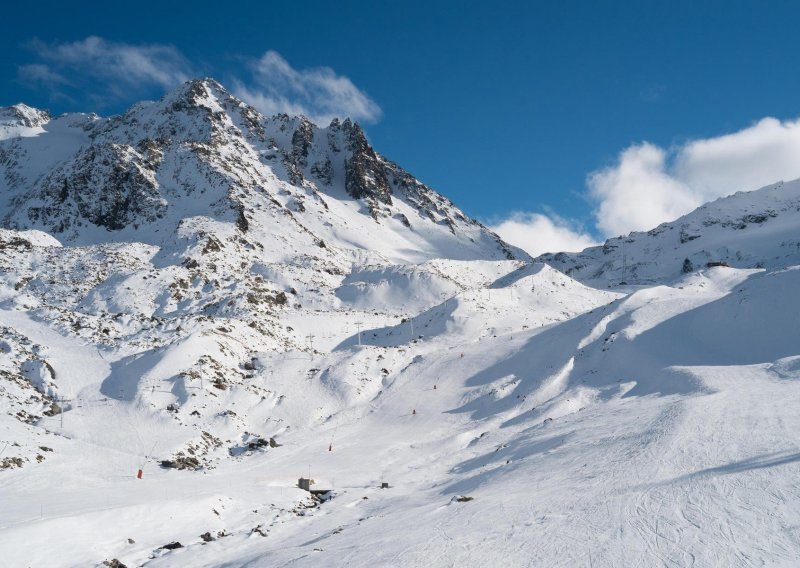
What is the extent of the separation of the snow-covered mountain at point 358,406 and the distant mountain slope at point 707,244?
34.5 metres

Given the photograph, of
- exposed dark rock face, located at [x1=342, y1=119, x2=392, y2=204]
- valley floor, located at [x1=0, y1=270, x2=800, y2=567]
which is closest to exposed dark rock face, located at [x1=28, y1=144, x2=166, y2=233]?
valley floor, located at [x1=0, y1=270, x2=800, y2=567]

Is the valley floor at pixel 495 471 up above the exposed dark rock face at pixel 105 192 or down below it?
below

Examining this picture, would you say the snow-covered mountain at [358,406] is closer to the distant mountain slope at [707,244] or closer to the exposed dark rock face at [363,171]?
the distant mountain slope at [707,244]

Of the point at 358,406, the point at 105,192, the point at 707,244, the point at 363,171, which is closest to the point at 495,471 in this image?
the point at 358,406

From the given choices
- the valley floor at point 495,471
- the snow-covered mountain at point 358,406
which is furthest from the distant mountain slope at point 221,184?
the valley floor at point 495,471

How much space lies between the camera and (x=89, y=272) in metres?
50.9

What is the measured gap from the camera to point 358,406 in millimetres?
30453

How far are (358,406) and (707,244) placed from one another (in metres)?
107

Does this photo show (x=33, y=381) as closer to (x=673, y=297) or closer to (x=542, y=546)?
(x=542, y=546)

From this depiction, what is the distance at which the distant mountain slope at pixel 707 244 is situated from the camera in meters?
93.3

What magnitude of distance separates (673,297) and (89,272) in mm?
56076

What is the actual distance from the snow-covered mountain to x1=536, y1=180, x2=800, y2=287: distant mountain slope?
3446 cm

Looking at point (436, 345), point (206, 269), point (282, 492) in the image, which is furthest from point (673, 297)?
point (206, 269)

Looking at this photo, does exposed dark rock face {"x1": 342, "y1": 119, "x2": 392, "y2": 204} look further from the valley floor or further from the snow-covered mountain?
the valley floor
